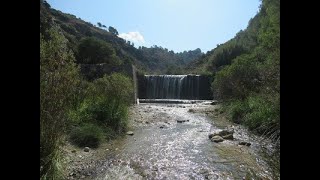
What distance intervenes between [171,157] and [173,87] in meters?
25.3

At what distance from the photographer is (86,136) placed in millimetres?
10078

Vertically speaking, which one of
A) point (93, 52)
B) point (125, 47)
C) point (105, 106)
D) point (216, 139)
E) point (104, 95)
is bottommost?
point (216, 139)

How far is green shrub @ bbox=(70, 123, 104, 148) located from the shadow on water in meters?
0.74


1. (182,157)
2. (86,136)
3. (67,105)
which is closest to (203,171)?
(182,157)

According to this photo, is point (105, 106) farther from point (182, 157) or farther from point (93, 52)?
point (93, 52)

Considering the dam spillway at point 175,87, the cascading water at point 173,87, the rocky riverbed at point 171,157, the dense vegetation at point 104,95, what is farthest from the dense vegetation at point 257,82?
A: the cascading water at point 173,87

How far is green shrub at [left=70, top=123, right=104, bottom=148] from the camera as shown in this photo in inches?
388

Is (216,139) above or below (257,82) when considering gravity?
below

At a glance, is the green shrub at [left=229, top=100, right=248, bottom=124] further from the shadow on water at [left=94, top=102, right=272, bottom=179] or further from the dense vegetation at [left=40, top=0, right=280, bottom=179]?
the shadow on water at [left=94, top=102, right=272, bottom=179]

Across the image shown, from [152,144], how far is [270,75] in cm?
468

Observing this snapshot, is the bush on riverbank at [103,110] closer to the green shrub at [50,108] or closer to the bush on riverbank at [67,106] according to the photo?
the bush on riverbank at [67,106]
